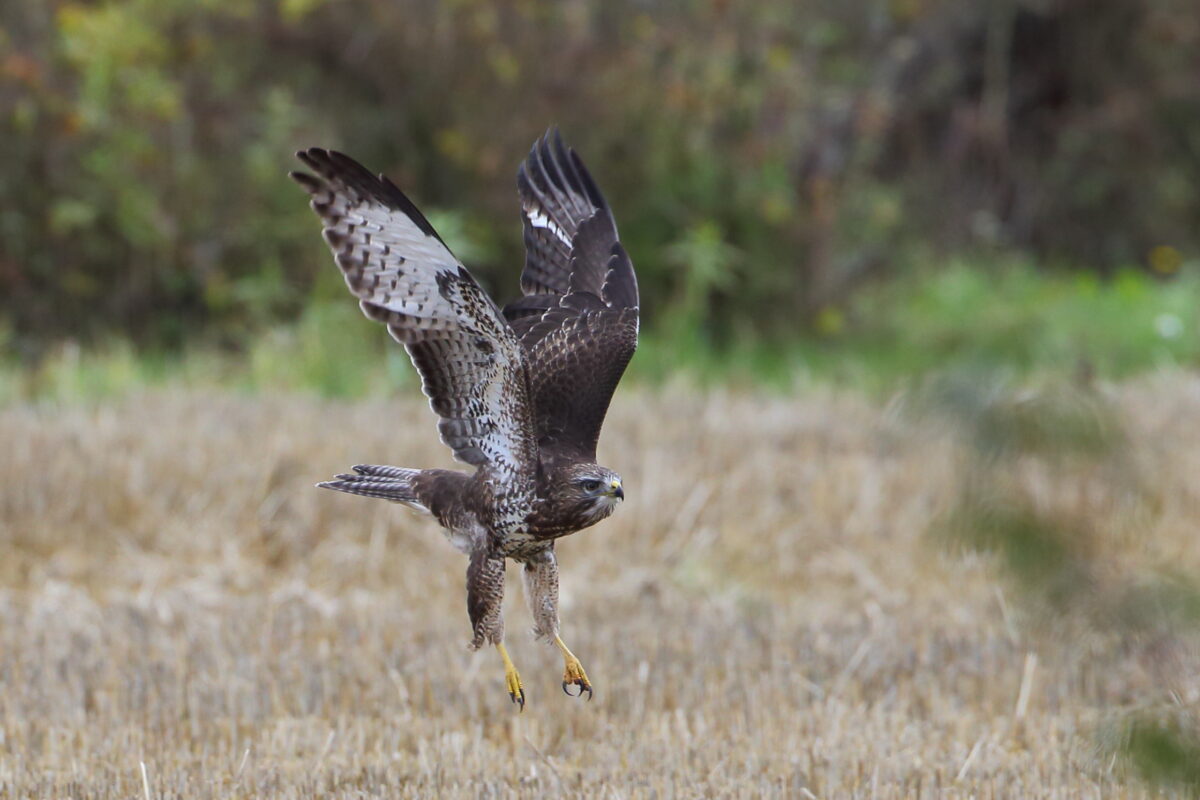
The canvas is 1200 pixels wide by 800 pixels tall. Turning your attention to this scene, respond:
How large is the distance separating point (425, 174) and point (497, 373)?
704 cm

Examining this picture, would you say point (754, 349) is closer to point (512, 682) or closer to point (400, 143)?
point (400, 143)

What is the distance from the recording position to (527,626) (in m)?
5.81

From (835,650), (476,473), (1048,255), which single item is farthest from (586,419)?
(1048,255)

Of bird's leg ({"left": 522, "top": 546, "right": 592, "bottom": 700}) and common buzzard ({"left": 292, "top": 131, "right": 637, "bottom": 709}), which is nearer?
common buzzard ({"left": 292, "top": 131, "right": 637, "bottom": 709})

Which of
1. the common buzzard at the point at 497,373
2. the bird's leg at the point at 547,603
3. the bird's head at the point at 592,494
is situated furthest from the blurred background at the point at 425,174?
the bird's head at the point at 592,494

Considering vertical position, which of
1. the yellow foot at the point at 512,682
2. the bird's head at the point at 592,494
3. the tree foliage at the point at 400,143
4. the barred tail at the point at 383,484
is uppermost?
the tree foliage at the point at 400,143

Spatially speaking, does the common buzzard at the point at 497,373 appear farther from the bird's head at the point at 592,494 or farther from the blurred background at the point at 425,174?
the blurred background at the point at 425,174

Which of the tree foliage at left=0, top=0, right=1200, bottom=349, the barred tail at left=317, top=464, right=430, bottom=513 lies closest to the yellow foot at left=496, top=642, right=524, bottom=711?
the barred tail at left=317, top=464, right=430, bottom=513

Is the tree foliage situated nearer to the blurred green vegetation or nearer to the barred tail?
the blurred green vegetation

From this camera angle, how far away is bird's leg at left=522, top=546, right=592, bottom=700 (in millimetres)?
3586

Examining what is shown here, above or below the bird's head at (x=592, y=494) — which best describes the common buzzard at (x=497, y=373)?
above

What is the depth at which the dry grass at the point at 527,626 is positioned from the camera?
159 inches

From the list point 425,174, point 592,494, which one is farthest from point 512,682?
point 425,174

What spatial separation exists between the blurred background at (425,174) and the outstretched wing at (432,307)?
5.41 metres
